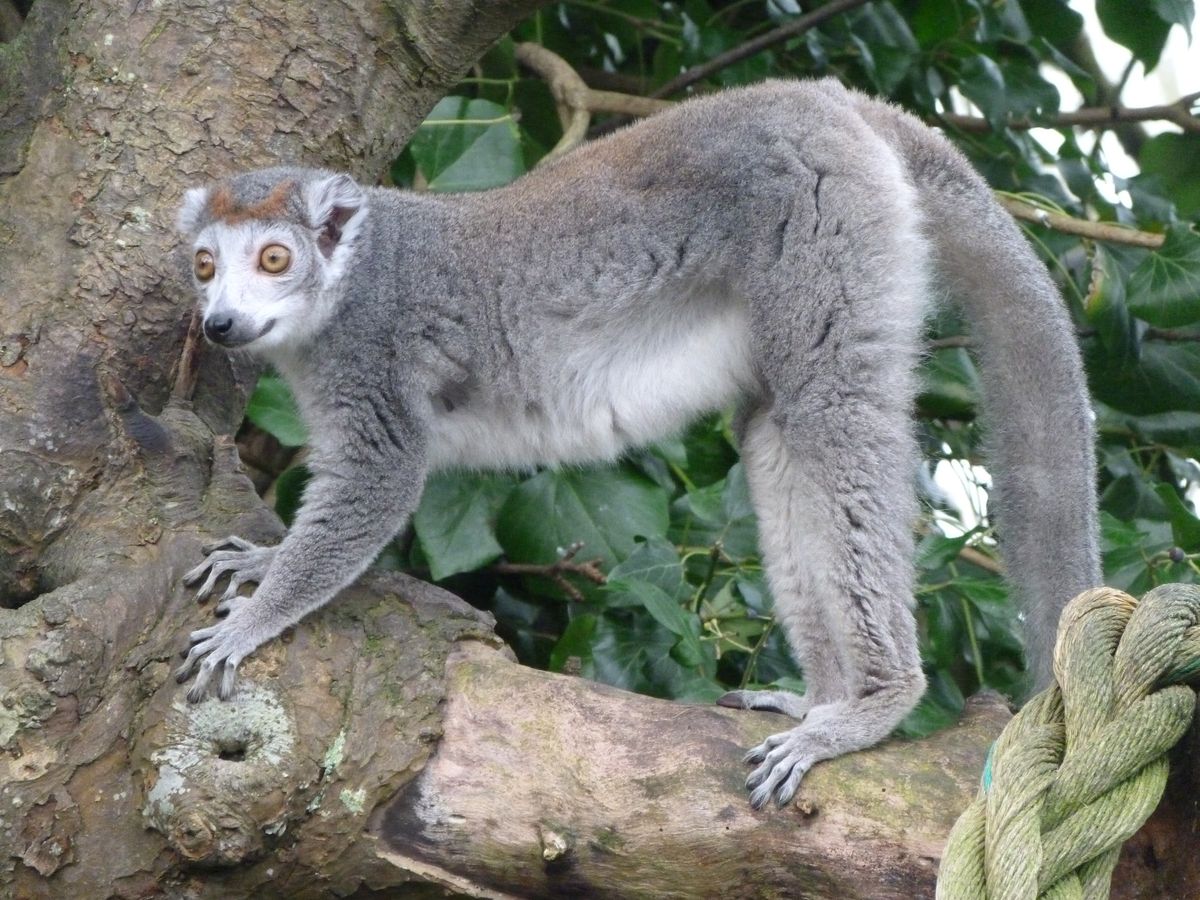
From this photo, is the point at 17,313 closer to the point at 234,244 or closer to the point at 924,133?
the point at 234,244

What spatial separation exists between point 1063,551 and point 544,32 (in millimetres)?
4004

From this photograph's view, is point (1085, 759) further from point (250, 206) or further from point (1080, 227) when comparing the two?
point (1080, 227)

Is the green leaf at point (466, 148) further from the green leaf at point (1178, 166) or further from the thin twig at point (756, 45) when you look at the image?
the green leaf at point (1178, 166)

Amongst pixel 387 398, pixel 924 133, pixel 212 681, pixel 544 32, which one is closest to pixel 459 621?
pixel 212 681

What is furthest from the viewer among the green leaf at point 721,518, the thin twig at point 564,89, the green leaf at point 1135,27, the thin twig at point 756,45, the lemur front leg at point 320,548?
the thin twig at point 756,45

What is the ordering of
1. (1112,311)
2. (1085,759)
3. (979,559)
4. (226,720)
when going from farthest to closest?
1. (979,559)
2. (1112,311)
3. (226,720)
4. (1085,759)

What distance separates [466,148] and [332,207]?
99cm

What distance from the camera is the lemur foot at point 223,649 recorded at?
3406 millimetres

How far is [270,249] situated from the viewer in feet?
14.9

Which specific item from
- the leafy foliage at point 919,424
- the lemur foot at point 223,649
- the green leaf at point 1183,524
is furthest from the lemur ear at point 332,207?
the green leaf at point 1183,524

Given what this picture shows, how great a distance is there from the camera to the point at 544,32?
670cm

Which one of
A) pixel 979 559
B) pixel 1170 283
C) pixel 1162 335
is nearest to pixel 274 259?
pixel 979 559

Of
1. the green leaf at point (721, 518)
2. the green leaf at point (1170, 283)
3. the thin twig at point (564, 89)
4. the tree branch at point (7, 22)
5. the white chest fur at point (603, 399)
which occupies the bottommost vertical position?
the green leaf at point (721, 518)

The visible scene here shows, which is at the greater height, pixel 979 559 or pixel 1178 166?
pixel 1178 166
